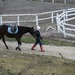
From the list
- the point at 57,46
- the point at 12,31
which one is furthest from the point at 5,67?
the point at 57,46

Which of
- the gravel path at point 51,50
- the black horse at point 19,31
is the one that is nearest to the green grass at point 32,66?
the gravel path at point 51,50

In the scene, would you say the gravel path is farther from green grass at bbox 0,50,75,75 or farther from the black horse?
green grass at bbox 0,50,75,75

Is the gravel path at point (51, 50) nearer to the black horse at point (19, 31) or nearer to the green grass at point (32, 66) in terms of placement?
the black horse at point (19, 31)

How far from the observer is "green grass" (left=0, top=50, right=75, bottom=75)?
11.3 metres

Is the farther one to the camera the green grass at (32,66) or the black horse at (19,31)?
the black horse at (19,31)

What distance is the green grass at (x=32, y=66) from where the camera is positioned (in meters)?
11.3

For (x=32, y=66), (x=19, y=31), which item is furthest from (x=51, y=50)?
(x=32, y=66)

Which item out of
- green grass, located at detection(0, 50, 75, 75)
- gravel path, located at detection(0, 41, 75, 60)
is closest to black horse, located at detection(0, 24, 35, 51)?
gravel path, located at detection(0, 41, 75, 60)

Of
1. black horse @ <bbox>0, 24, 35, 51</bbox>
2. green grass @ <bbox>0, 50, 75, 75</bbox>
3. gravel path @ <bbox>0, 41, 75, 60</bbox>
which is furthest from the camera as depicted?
black horse @ <bbox>0, 24, 35, 51</bbox>

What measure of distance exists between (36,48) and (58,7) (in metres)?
14.8

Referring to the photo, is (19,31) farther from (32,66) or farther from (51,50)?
(32,66)

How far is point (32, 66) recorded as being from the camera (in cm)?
1204

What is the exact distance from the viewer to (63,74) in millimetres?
11219

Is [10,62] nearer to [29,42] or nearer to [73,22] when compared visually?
[29,42]
